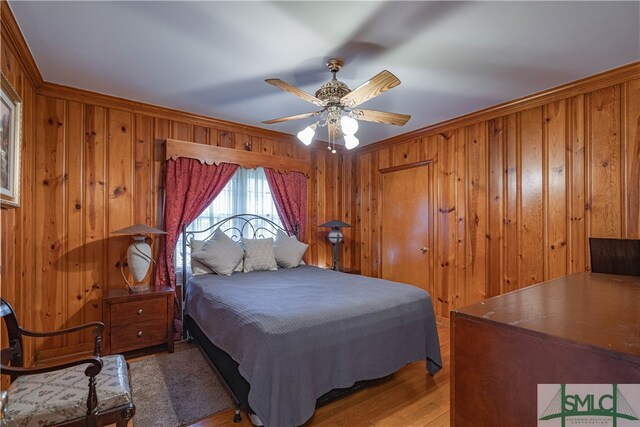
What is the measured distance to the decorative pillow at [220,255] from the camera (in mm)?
3248

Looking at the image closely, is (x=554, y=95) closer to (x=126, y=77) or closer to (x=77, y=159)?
(x=126, y=77)

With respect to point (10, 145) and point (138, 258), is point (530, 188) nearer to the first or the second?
point (138, 258)

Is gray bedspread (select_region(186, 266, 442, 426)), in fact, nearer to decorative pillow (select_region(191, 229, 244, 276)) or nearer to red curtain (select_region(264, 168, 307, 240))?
decorative pillow (select_region(191, 229, 244, 276))

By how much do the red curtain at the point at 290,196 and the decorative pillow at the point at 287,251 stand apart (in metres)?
0.40

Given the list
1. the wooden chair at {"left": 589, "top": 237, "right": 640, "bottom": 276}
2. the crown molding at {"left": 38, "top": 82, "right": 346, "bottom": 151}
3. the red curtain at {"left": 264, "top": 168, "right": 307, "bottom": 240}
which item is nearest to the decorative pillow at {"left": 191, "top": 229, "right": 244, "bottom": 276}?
the red curtain at {"left": 264, "top": 168, "right": 307, "bottom": 240}

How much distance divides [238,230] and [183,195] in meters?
0.81

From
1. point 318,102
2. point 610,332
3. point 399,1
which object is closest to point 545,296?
point 610,332

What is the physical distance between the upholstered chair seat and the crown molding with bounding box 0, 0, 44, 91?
6.72 ft

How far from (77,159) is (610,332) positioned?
3901mm

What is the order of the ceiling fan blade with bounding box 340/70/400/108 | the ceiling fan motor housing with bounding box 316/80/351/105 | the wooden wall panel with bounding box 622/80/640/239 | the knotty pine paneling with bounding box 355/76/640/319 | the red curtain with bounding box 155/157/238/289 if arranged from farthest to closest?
1. the red curtain with bounding box 155/157/238/289
2. the knotty pine paneling with bounding box 355/76/640/319
3. the wooden wall panel with bounding box 622/80/640/239
4. the ceiling fan motor housing with bounding box 316/80/351/105
5. the ceiling fan blade with bounding box 340/70/400/108

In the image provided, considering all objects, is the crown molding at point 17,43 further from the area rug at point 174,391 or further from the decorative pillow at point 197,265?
the area rug at point 174,391

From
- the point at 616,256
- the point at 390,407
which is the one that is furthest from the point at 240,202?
the point at 616,256

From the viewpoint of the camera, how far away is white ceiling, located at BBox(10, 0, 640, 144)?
1.81m

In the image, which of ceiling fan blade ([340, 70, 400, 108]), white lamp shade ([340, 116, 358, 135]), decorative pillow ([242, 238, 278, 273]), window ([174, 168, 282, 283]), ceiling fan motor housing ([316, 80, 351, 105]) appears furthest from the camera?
window ([174, 168, 282, 283])
